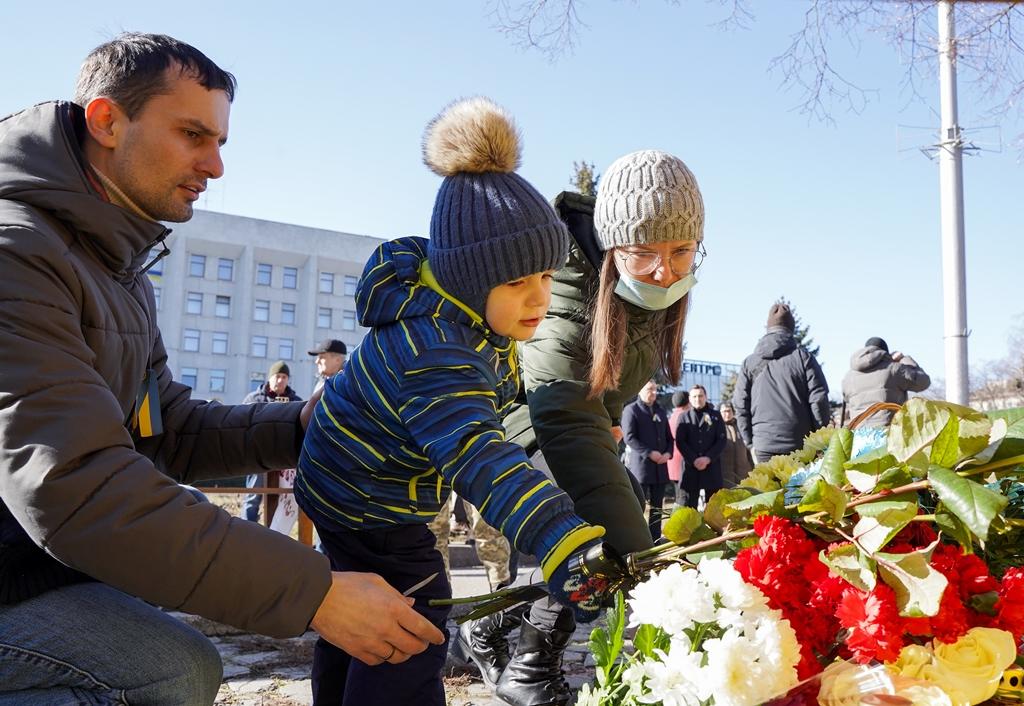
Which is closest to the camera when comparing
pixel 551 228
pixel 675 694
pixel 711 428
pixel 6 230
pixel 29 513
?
pixel 675 694

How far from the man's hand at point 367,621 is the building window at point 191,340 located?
5832 cm

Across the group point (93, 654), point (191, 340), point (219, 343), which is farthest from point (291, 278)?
point (93, 654)

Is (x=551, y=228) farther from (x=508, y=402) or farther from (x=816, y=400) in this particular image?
(x=816, y=400)

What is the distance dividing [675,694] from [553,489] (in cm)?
57

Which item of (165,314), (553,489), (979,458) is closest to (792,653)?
(979,458)

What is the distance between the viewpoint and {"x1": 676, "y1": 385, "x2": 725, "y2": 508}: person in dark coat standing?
9.99 m

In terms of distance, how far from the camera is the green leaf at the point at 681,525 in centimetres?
151

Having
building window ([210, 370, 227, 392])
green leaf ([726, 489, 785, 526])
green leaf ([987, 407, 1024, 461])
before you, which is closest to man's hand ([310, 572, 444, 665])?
green leaf ([726, 489, 785, 526])

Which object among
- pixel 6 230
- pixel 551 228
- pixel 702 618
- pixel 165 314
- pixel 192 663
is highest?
pixel 165 314

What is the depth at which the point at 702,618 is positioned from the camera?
4.25 feet

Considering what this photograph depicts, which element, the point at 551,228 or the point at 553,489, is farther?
the point at 551,228

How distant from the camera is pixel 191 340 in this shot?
57.0m

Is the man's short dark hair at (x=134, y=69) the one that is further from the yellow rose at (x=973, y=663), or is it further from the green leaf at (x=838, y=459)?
the yellow rose at (x=973, y=663)

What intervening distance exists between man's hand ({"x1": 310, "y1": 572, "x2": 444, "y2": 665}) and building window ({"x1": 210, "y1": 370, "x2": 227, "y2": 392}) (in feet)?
191
